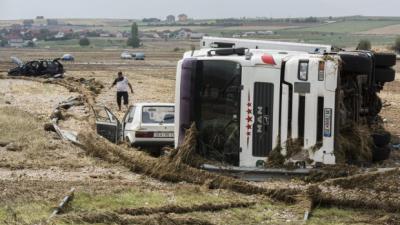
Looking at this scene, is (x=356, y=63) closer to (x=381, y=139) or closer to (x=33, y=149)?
(x=381, y=139)

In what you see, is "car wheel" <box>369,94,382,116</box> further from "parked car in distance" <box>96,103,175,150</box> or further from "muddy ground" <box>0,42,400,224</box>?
"parked car in distance" <box>96,103,175,150</box>

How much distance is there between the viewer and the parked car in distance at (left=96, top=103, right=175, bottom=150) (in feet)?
52.9

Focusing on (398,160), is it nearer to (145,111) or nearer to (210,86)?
(210,86)

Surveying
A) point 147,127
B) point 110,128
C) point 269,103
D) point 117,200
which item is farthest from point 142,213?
point 110,128

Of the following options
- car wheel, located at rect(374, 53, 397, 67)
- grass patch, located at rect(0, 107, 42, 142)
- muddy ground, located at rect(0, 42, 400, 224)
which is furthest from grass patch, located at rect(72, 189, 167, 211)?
grass patch, located at rect(0, 107, 42, 142)

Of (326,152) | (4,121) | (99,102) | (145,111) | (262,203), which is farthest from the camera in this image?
(99,102)

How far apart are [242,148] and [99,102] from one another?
20.3m

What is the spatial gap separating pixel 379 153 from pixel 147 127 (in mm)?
5081

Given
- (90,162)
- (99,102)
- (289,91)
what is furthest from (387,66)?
(99,102)

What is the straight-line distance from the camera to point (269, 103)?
41.5ft

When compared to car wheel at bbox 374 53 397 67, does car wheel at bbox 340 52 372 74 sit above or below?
above

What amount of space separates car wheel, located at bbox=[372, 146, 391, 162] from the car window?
469cm

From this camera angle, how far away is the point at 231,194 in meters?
11.7

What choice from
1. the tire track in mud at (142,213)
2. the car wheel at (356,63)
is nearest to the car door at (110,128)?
the car wheel at (356,63)
